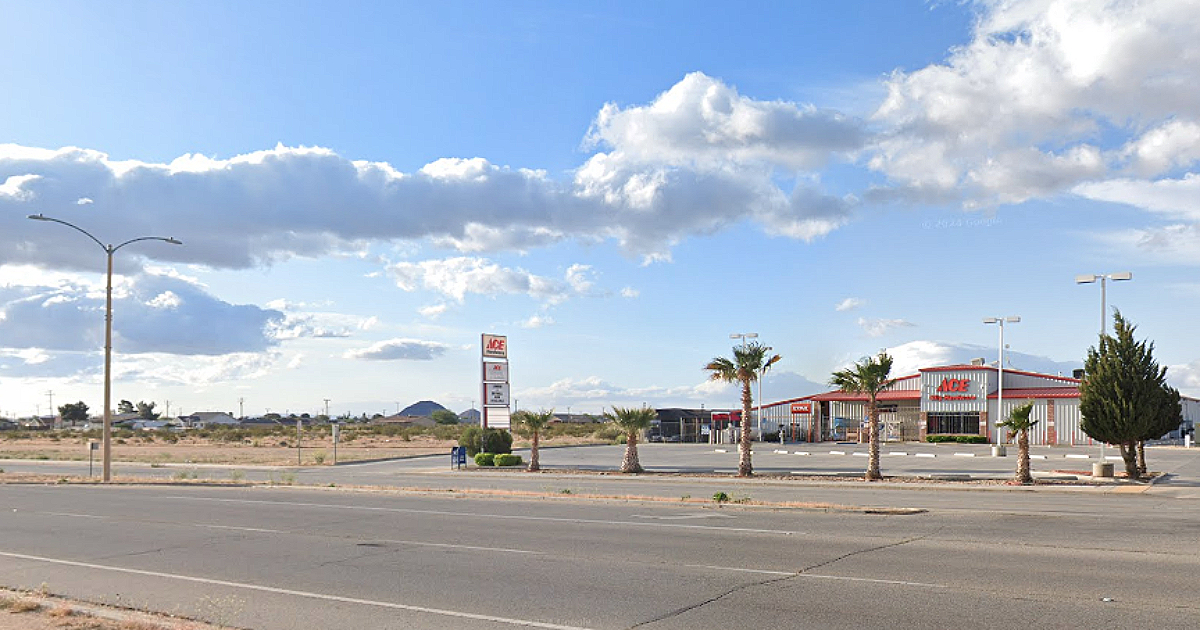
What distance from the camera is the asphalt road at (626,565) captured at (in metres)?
10.3

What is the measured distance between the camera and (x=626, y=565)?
1369 cm

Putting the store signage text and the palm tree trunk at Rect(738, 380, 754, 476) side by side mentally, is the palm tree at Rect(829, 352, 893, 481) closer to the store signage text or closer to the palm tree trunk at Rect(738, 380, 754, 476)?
the palm tree trunk at Rect(738, 380, 754, 476)

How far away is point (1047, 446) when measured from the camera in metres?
65.9

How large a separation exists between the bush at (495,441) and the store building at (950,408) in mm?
22361

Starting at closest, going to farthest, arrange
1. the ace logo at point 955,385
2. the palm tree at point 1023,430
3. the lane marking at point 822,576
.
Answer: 1. the lane marking at point 822,576
2. the palm tree at point 1023,430
3. the ace logo at point 955,385

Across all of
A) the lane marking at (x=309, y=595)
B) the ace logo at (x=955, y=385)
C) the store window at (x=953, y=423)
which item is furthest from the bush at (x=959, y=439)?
the lane marking at (x=309, y=595)

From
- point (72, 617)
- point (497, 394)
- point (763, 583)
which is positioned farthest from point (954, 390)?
point (72, 617)

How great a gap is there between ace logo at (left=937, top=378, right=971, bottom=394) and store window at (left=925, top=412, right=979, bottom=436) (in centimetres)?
185

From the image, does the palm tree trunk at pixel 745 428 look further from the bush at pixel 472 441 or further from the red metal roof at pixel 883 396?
the red metal roof at pixel 883 396

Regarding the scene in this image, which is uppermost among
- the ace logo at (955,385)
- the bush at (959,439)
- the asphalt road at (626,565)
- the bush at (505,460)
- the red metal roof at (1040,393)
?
the ace logo at (955,385)

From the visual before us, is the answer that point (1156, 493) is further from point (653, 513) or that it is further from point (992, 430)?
point (992, 430)

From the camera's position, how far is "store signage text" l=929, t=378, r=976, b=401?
7263 cm

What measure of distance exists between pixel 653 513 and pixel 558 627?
1224cm

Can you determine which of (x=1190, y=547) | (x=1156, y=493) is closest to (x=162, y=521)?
(x=1190, y=547)
